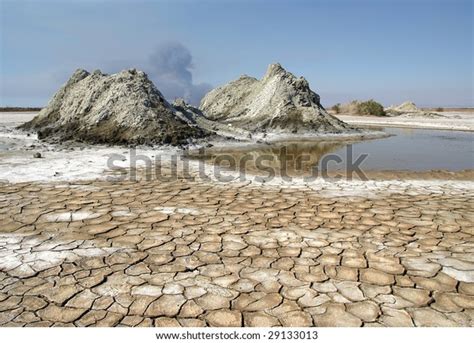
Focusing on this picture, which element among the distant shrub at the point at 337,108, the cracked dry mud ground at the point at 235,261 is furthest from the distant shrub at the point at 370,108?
the cracked dry mud ground at the point at 235,261

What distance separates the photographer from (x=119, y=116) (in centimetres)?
1498

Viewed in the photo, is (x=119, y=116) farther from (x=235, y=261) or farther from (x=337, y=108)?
(x=337, y=108)

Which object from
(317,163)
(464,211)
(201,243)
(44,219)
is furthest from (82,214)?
(317,163)

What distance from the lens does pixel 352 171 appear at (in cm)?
908

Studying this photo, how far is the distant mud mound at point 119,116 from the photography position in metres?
14.1

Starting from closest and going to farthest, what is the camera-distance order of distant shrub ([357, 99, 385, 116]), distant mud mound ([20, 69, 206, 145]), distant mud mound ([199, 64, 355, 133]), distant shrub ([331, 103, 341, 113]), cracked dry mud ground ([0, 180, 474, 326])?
cracked dry mud ground ([0, 180, 474, 326]), distant mud mound ([20, 69, 206, 145]), distant mud mound ([199, 64, 355, 133]), distant shrub ([357, 99, 385, 116]), distant shrub ([331, 103, 341, 113])

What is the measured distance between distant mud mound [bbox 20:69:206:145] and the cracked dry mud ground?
8.11 metres

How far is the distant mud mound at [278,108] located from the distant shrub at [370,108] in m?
16.2

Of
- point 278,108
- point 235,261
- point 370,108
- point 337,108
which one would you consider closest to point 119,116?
point 278,108

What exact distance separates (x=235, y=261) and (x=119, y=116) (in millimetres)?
12550

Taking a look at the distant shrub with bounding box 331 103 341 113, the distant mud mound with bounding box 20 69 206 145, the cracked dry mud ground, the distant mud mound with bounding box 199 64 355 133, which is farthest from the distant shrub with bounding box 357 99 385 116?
the cracked dry mud ground

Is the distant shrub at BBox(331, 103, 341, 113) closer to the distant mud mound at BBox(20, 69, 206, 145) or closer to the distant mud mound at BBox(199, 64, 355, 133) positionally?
the distant mud mound at BBox(199, 64, 355, 133)

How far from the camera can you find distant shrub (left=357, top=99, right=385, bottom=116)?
38.3m

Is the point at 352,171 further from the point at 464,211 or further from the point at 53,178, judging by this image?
the point at 53,178
